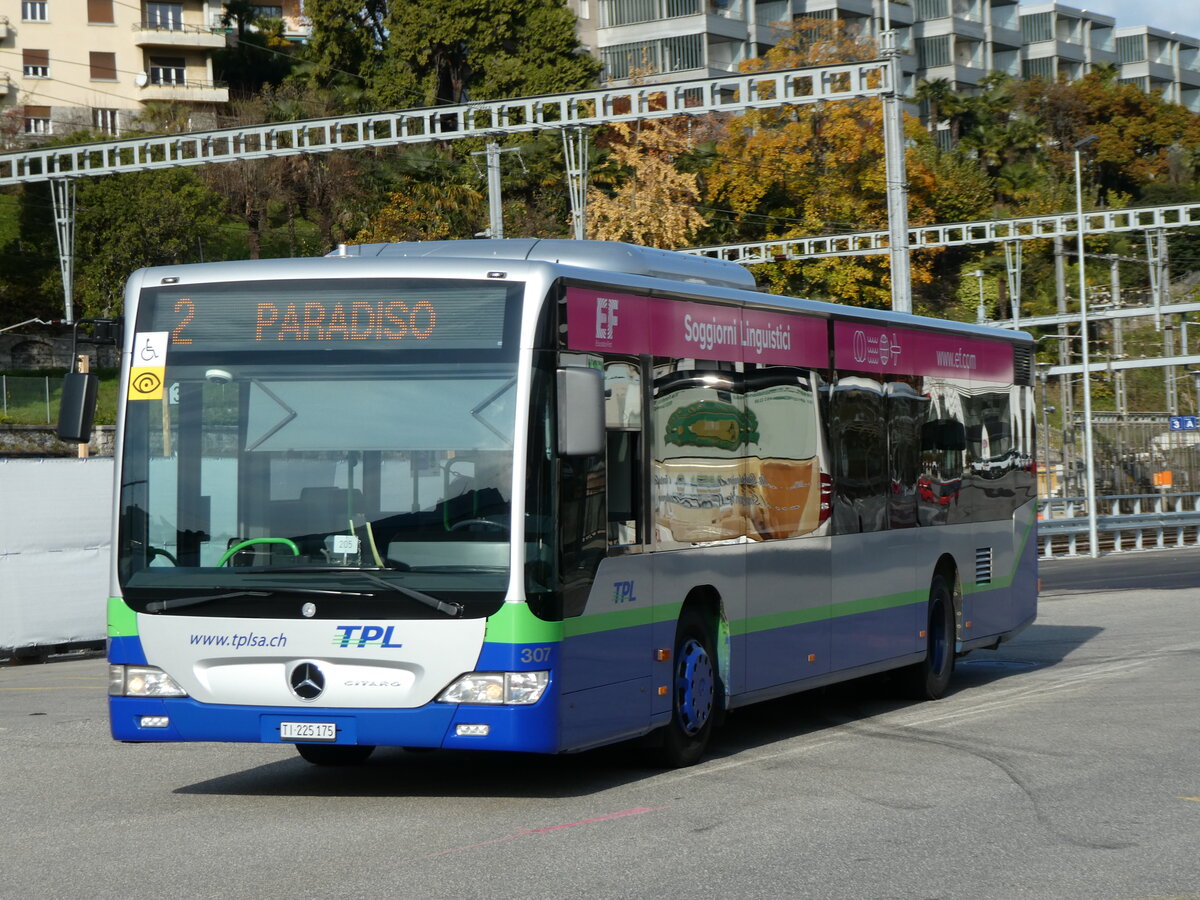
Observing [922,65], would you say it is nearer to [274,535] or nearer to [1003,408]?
[1003,408]

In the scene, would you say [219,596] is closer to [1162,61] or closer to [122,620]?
[122,620]

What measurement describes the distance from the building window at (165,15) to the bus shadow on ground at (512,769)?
250ft

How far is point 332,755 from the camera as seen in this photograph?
1134 centimetres

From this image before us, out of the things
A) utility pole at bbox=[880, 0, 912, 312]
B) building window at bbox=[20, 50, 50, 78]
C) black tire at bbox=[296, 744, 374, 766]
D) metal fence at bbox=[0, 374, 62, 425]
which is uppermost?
building window at bbox=[20, 50, 50, 78]

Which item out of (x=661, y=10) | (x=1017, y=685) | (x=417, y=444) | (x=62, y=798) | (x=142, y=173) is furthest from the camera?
(x=661, y=10)

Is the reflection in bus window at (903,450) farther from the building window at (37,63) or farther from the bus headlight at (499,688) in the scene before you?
the building window at (37,63)

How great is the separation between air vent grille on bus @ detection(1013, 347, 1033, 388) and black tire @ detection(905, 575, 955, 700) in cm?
253

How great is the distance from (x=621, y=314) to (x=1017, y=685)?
22.2ft

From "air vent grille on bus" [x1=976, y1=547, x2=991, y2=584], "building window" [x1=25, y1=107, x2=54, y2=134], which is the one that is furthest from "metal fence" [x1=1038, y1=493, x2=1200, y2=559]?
"building window" [x1=25, y1=107, x2=54, y2=134]

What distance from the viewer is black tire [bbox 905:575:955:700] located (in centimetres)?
1479

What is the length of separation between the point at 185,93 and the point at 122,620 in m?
76.9

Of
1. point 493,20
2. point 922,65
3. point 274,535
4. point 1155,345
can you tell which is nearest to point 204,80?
point 493,20

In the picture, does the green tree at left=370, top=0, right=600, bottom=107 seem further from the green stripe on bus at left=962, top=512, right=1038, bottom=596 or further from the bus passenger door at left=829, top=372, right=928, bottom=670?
the bus passenger door at left=829, top=372, right=928, bottom=670

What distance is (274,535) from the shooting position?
9.44m
